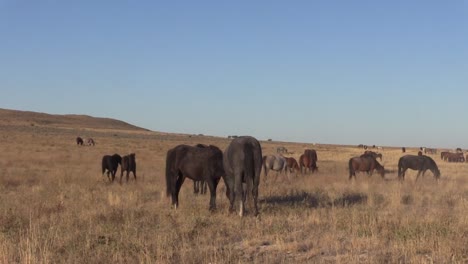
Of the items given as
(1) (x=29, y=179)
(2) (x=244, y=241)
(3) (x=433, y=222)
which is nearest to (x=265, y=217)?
(2) (x=244, y=241)

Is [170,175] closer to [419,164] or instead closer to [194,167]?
[194,167]

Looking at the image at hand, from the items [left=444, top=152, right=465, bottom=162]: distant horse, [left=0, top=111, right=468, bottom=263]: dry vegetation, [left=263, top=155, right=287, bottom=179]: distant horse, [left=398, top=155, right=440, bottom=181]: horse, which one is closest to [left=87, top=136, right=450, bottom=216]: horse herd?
[left=0, top=111, right=468, bottom=263]: dry vegetation

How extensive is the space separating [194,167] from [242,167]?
192 centimetres

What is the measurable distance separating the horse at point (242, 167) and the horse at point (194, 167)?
0.69 m

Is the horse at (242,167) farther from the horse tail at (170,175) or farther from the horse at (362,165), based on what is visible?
the horse at (362,165)

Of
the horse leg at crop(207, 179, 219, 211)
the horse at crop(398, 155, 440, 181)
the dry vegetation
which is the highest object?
the horse at crop(398, 155, 440, 181)

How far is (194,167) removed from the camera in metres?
13.0

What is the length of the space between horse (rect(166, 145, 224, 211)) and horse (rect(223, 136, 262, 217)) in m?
0.69

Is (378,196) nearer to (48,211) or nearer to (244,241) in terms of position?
(244,241)

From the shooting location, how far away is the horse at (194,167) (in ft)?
41.8

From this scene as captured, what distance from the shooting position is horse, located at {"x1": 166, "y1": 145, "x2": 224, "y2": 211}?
1274cm

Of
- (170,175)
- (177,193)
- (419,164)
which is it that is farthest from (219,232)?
(419,164)

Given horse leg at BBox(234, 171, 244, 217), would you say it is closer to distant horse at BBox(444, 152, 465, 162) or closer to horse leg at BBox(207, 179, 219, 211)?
horse leg at BBox(207, 179, 219, 211)

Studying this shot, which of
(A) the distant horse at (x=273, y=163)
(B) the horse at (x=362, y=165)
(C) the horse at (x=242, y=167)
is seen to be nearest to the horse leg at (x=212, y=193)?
(C) the horse at (x=242, y=167)
